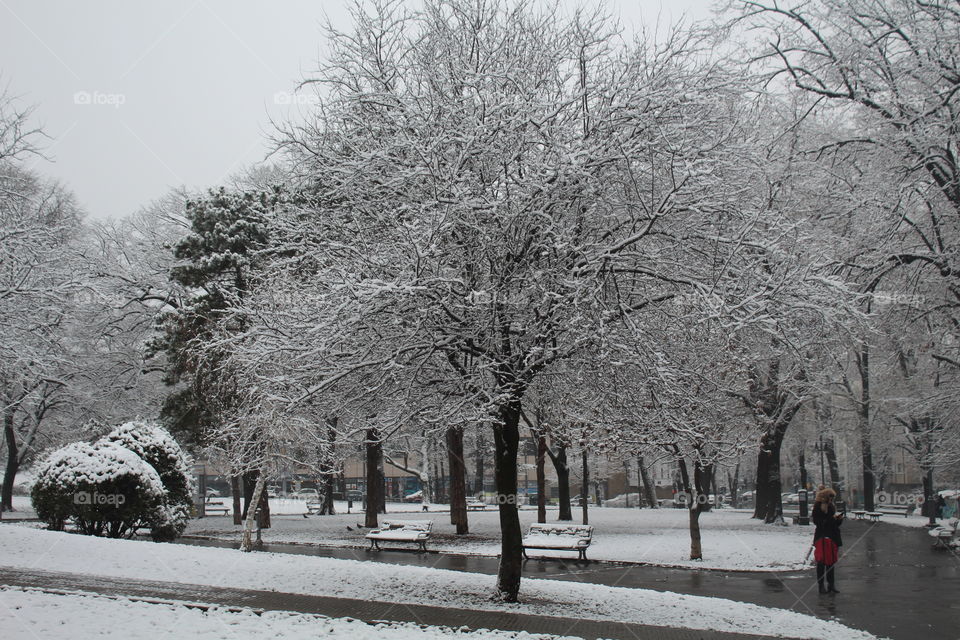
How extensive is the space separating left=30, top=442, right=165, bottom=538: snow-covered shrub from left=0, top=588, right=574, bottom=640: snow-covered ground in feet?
29.5

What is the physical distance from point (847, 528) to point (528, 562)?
1700cm

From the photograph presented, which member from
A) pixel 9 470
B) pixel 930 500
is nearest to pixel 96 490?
pixel 9 470

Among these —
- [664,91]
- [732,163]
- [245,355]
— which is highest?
[664,91]

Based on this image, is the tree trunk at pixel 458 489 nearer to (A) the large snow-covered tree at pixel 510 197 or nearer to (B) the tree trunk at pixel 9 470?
(A) the large snow-covered tree at pixel 510 197

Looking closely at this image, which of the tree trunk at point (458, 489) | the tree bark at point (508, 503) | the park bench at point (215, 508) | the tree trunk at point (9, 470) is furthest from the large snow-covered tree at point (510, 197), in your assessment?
the park bench at point (215, 508)

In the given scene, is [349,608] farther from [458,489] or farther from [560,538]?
[458,489]

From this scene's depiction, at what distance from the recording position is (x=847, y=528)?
30.8 metres

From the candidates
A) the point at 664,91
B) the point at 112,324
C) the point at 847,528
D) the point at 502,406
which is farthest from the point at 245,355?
the point at 847,528

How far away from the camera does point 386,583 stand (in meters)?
12.9

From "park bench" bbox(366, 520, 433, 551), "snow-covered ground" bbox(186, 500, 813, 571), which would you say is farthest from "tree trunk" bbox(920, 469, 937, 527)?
"park bench" bbox(366, 520, 433, 551)

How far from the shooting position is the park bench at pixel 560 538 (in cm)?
1938

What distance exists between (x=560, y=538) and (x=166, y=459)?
10.6 m

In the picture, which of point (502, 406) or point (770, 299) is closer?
point (770, 299)

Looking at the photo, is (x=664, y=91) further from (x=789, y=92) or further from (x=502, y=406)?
(x=789, y=92)
